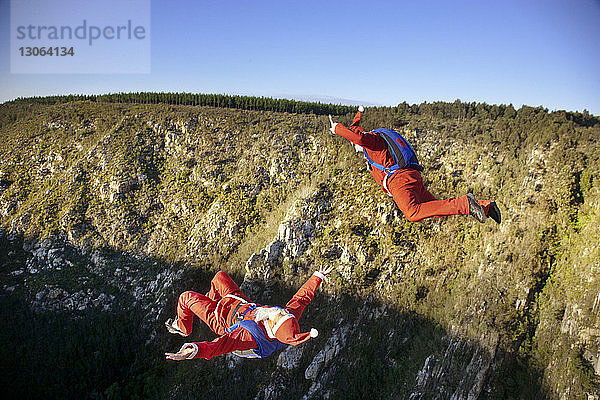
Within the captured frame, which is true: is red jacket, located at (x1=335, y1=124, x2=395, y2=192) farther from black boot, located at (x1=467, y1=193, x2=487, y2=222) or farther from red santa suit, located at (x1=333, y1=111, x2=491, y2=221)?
black boot, located at (x1=467, y1=193, x2=487, y2=222)

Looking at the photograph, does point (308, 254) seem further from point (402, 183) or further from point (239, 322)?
point (239, 322)

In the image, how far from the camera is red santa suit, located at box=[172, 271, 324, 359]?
181 inches

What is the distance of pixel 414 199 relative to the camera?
6066 millimetres

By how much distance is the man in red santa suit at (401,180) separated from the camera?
18.5 ft

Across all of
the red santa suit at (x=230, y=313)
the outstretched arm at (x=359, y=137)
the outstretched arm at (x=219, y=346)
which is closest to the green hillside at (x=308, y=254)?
the red santa suit at (x=230, y=313)

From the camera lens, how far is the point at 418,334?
18.1 meters

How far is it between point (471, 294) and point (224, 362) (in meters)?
15.9

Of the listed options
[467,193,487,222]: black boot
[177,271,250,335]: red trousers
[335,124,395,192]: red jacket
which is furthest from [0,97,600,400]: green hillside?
[177,271,250,335]: red trousers

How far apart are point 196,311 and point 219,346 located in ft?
3.63

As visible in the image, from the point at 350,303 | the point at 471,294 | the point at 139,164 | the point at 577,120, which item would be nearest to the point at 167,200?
the point at 139,164

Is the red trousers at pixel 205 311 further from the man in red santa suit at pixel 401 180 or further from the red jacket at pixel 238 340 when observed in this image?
the man in red santa suit at pixel 401 180

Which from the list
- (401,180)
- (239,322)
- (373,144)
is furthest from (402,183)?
(239,322)

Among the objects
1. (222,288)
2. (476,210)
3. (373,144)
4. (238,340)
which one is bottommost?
(238,340)

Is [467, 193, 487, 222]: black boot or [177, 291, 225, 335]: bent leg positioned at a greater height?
[467, 193, 487, 222]: black boot
